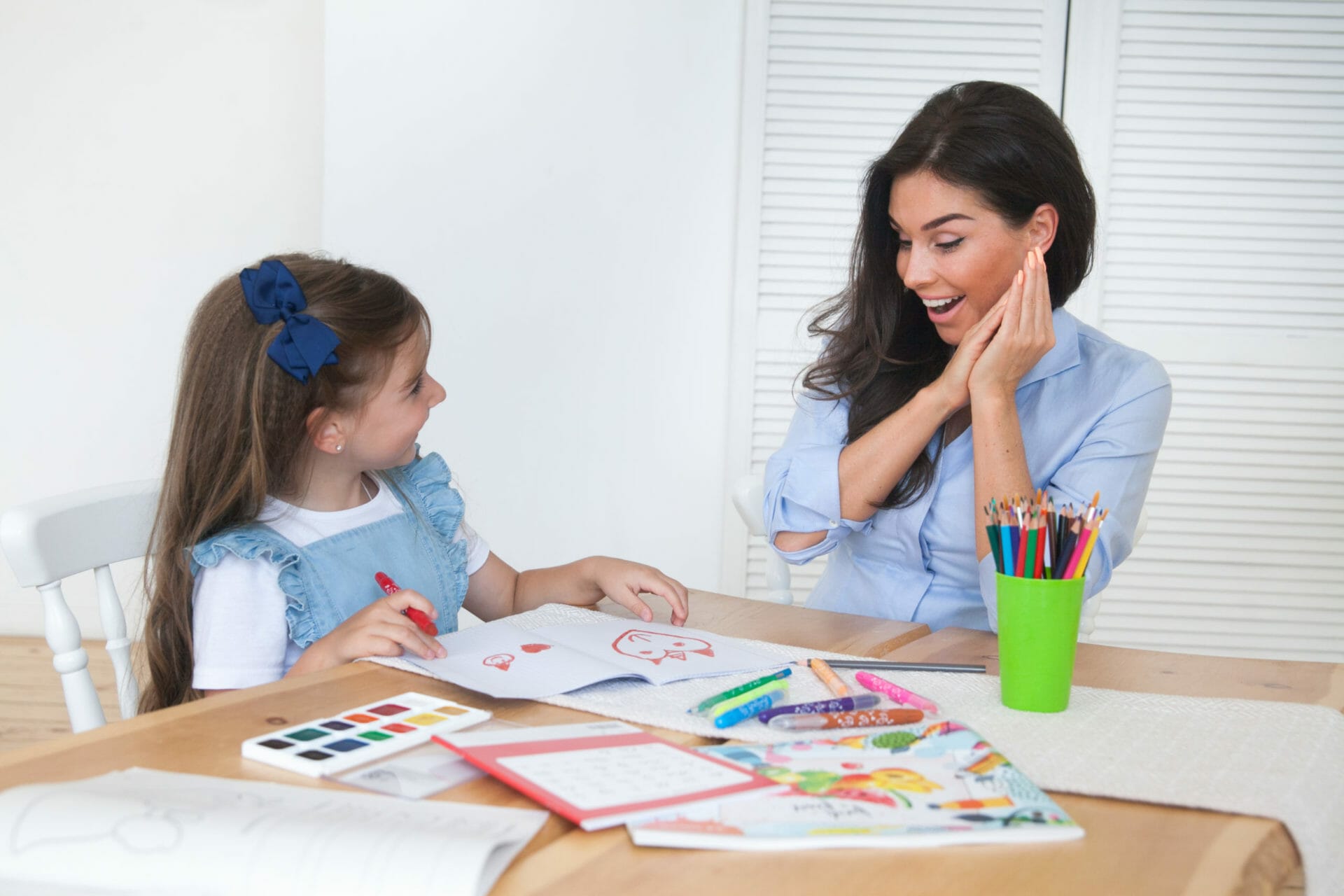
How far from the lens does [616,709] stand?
883mm

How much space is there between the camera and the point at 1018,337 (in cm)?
135

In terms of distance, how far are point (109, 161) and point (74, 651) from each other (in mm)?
2621

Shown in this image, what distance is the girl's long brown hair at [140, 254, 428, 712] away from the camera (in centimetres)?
118

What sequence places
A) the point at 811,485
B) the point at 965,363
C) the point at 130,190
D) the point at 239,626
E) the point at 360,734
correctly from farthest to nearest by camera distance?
the point at 130,190 → the point at 811,485 → the point at 965,363 → the point at 239,626 → the point at 360,734

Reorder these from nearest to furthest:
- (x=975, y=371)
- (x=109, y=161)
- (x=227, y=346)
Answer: (x=227, y=346)
(x=975, y=371)
(x=109, y=161)

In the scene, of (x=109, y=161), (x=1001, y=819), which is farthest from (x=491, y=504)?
(x=1001, y=819)

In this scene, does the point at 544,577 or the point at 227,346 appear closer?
the point at 227,346

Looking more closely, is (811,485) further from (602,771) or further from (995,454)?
(602,771)

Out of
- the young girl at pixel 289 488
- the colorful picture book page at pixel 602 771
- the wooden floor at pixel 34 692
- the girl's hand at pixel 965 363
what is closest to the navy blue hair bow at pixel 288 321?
the young girl at pixel 289 488

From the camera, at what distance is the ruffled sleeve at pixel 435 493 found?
1437 mm

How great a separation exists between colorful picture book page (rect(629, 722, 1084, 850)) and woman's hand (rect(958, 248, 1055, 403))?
2.09 ft

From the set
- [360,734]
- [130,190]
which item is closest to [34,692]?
[130,190]

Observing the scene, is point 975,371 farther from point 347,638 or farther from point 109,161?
point 109,161

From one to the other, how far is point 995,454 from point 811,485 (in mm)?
245
